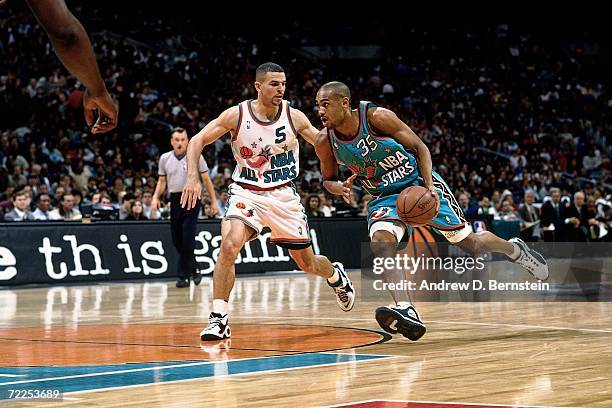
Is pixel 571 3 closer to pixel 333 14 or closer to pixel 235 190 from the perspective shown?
pixel 333 14

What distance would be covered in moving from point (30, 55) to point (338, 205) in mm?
7689

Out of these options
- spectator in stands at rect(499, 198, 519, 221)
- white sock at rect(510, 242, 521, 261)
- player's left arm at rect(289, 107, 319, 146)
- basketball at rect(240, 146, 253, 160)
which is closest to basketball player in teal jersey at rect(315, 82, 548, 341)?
player's left arm at rect(289, 107, 319, 146)

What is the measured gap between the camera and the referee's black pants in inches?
550

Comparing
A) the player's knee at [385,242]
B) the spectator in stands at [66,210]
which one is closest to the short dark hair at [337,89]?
the player's knee at [385,242]

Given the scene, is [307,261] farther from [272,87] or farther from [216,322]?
[272,87]

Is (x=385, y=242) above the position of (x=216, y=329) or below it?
above

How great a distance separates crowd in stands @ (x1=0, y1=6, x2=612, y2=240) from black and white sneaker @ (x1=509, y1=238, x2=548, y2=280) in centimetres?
703

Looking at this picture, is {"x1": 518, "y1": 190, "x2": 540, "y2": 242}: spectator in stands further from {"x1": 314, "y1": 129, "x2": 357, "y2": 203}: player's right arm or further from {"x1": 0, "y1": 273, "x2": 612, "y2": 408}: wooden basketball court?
{"x1": 314, "y1": 129, "x2": 357, "y2": 203}: player's right arm

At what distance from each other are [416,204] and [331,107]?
0.95 metres

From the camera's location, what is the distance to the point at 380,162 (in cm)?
844

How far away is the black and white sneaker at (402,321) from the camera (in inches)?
305

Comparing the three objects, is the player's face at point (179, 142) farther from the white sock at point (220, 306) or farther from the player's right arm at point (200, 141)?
the white sock at point (220, 306)

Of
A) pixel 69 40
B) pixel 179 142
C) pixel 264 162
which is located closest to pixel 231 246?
pixel 264 162

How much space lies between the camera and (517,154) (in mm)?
27344
